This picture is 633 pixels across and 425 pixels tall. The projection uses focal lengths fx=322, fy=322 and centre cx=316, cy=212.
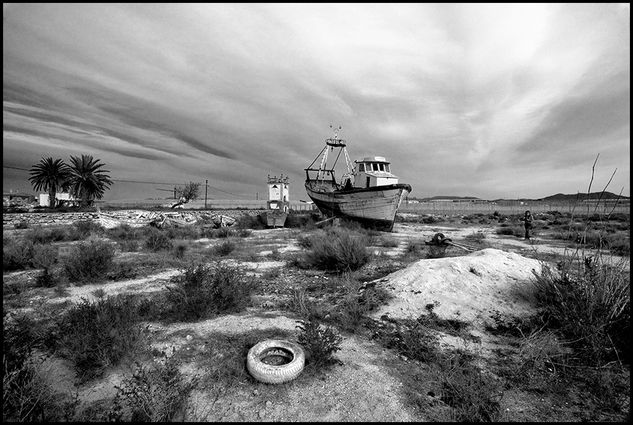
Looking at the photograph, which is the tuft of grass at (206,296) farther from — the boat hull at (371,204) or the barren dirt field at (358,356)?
the boat hull at (371,204)

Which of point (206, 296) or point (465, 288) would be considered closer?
point (206, 296)

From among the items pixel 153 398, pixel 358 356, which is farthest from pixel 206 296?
pixel 358 356

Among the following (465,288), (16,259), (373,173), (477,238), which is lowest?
(16,259)

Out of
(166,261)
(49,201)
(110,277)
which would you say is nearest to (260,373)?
(110,277)

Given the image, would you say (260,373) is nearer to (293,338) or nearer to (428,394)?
(293,338)

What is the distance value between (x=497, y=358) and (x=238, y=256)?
7984 millimetres

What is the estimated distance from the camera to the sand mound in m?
5.35

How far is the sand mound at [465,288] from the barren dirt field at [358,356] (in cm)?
3

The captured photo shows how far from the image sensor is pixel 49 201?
146 ft

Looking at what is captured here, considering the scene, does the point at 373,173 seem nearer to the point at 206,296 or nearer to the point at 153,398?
the point at 206,296

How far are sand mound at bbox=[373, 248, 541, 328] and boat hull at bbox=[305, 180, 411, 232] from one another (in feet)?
36.2

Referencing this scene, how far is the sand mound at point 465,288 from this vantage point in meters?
5.35

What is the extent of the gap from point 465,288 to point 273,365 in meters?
3.86

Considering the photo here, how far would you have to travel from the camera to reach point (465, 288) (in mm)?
5906
